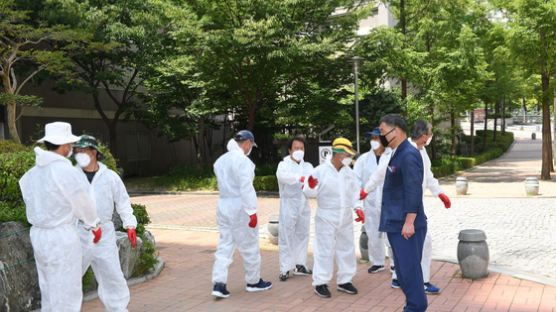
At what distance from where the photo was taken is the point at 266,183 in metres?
20.1

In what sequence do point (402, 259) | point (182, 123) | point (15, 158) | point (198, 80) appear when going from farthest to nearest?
1. point (182, 123)
2. point (198, 80)
3. point (15, 158)
4. point (402, 259)

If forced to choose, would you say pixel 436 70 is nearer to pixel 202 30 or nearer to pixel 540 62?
pixel 540 62

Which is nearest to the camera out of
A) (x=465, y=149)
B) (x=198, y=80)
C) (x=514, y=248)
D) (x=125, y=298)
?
(x=125, y=298)

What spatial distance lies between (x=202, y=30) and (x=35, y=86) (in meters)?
8.93

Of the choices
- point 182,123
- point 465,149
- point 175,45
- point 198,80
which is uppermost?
point 175,45

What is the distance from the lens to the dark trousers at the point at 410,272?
442 centimetres

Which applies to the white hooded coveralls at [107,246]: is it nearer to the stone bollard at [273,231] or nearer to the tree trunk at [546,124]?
the stone bollard at [273,231]

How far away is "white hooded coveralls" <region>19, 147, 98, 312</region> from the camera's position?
13.4ft

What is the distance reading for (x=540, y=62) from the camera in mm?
19766

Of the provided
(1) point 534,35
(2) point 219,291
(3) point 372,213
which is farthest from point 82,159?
(1) point 534,35

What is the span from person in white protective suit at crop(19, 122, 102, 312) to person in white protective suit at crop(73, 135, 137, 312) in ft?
1.48


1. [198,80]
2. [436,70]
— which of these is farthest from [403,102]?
[198,80]

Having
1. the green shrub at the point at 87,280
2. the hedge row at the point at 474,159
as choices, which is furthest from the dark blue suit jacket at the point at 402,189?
the hedge row at the point at 474,159

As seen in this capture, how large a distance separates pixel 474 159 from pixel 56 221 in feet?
106
